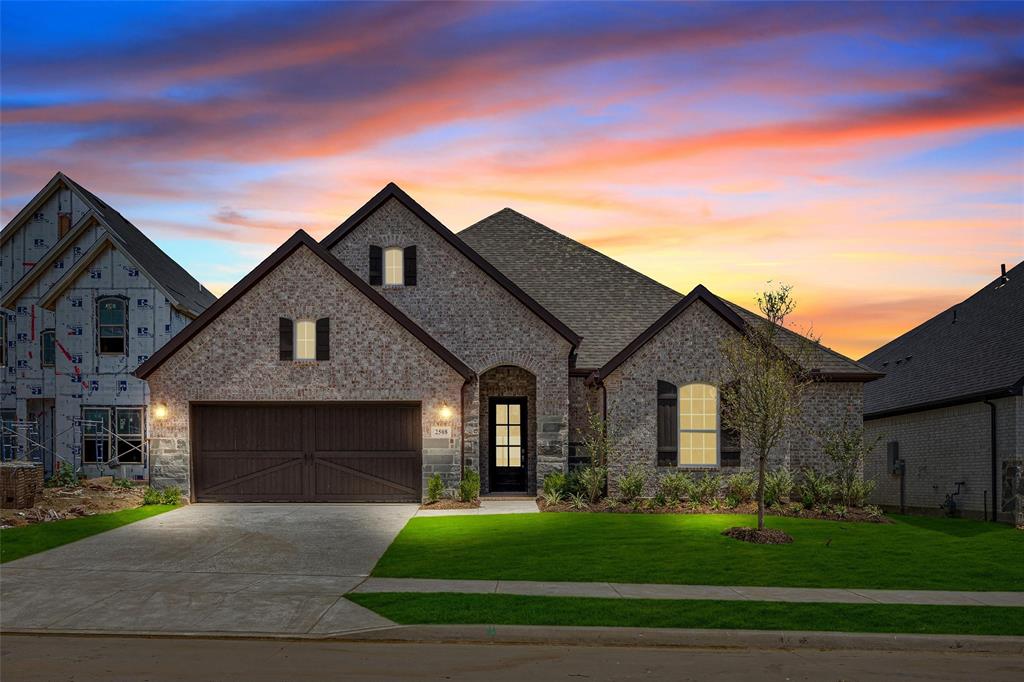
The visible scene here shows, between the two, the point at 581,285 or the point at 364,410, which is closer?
the point at 364,410

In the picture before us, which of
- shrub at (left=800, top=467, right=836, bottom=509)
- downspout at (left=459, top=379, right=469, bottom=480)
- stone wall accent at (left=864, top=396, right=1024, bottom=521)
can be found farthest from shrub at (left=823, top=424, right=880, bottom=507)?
downspout at (left=459, top=379, right=469, bottom=480)

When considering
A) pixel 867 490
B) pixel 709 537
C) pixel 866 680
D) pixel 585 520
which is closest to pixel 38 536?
pixel 585 520

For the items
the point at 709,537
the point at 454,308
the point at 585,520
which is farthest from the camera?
the point at 454,308

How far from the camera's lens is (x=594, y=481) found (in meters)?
23.8

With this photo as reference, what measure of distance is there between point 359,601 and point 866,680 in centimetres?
633

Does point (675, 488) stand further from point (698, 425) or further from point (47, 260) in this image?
point (47, 260)

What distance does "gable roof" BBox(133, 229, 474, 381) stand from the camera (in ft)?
→ 78.0

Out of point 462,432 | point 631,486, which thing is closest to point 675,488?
point 631,486

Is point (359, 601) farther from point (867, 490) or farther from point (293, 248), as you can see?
point (867, 490)

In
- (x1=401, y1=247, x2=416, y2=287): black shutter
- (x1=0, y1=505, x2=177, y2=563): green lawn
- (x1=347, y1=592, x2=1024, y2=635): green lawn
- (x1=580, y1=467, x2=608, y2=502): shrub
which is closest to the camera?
(x1=347, y1=592, x2=1024, y2=635): green lawn

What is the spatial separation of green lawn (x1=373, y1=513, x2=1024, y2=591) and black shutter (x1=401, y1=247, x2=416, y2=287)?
26.7ft

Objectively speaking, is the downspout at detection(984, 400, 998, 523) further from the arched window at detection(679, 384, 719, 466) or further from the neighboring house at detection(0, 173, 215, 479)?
the neighboring house at detection(0, 173, 215, 479)

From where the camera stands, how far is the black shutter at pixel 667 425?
24938 millimetres

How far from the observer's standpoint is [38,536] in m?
18.5
